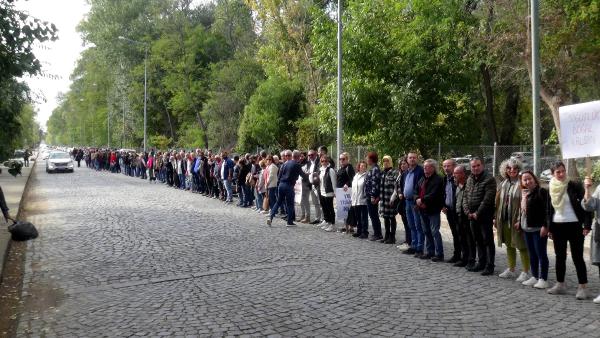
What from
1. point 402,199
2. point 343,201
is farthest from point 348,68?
point 402,199

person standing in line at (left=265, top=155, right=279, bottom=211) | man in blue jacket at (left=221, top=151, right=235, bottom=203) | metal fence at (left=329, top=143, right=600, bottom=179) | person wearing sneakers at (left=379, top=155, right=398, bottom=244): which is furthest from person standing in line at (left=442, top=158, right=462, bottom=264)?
man in blue jacket at (left=221, top=151, right=235, bottom=203)

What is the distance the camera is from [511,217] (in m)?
7.89

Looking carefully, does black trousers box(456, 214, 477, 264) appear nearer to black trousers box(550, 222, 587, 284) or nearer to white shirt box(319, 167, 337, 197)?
black trousers box(550, 222, 587, 284)

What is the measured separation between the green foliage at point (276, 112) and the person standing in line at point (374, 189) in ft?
73.3

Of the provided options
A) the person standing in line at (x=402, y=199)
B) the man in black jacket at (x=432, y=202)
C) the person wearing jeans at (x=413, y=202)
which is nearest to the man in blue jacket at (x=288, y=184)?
the person standing in line at (x=402, y=199)

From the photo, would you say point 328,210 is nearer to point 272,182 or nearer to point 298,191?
point 298,191

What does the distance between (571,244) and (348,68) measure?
14313 millimetres

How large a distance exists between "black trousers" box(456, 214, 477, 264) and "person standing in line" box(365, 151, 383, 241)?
228 cm

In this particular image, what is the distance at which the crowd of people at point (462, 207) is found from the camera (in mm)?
7102

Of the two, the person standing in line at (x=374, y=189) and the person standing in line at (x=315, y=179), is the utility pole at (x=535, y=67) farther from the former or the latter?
the person standing in line at (x=315, y=179)

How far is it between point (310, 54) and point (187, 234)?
71.5ft

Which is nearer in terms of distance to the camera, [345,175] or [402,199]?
[402,199]

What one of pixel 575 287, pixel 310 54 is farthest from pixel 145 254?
pixel 310 54

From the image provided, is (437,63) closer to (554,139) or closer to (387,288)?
(554,139)
